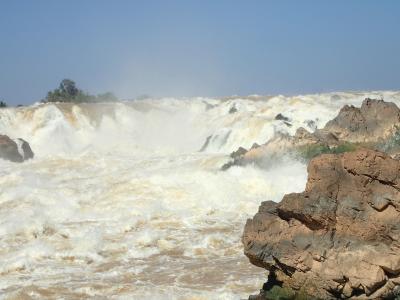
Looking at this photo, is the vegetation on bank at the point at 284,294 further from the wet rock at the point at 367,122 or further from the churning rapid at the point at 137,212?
the wet rock at the point at 367,122

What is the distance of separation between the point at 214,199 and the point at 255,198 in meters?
1.39

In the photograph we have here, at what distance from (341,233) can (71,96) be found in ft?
192

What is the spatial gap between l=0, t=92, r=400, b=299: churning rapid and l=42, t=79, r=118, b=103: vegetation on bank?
61.9 feet

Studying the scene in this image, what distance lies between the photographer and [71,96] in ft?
212

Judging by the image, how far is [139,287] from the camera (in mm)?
12430

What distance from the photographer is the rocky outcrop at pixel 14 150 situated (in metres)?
35.8

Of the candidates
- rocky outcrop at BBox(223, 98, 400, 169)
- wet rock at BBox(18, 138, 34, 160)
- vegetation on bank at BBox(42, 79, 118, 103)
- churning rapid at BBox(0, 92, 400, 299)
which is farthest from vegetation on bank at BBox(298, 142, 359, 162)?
vegetation on bank at BBox(42, 79, 118, 103)

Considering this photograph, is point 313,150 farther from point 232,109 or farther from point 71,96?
point 71,96

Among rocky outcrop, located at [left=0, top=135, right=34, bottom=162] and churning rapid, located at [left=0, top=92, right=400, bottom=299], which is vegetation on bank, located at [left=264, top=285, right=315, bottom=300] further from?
rocky outcrop, located at [left=0, top=135, right=34, bottom=162]

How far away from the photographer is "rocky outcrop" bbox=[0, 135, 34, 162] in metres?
35.8

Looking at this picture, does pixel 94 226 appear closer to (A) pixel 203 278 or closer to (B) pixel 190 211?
(B) pixel 190 211

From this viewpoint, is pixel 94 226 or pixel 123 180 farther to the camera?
pixel 123 180

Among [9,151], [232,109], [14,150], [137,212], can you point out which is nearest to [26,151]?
[14,150]

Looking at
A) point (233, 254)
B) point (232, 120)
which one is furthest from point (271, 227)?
point (232, 120)
